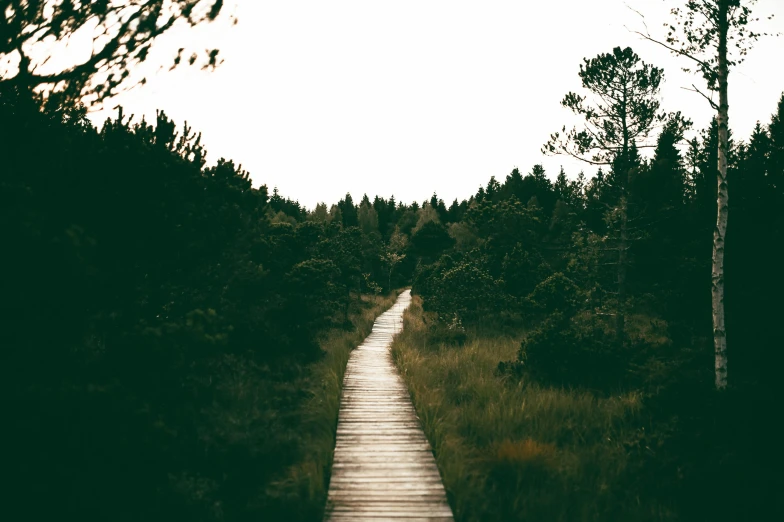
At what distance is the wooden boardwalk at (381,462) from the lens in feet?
17.6

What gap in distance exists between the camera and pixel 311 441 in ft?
22.8

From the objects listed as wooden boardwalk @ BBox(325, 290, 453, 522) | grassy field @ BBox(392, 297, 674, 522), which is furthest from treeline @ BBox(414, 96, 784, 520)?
wooden boardwalk @ BBox(325, 290, 453, 522)

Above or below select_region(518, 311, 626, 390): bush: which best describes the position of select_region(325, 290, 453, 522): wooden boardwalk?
below

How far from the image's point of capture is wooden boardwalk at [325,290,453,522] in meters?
5.36

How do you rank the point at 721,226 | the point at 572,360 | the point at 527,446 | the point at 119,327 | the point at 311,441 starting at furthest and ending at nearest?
the point at 572,360
the point at 311,441
the point at 721,226
the point at 527,446
the point at 119,327

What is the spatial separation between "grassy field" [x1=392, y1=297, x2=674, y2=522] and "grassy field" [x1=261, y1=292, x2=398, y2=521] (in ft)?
5.27

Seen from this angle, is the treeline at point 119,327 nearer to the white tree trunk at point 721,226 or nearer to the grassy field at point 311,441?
the grassy field at point 311,441

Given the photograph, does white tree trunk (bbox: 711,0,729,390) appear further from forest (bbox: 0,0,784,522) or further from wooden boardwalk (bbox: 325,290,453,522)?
wooden boardwalk (bbox: 325,290,453,522)

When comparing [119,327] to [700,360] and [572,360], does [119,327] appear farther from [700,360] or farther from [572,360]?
[572,360]

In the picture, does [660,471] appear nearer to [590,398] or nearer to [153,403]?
[590,398]

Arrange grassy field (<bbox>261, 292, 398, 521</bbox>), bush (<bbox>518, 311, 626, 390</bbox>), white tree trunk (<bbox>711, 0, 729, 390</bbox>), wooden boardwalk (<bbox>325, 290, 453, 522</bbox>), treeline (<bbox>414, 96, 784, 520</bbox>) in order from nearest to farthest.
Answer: grassy field (<bbox>261, 292, 398, 521</bbox>) → wooden boardwalk (<bbox>325, 290, 453, 522</bbox>) → treeline (<bbox>414, 96, 784, 520</bbox>) → white tree trunk (<bbox>711, 0, 729, 390</bbox>) → bush (<bbox>518, 311, 626, 390</bbox>)

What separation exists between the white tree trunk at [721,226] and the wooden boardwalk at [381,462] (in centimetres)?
439

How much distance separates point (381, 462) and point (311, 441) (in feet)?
3.89

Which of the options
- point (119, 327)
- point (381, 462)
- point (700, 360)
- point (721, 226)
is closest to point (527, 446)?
point (381, 462)
